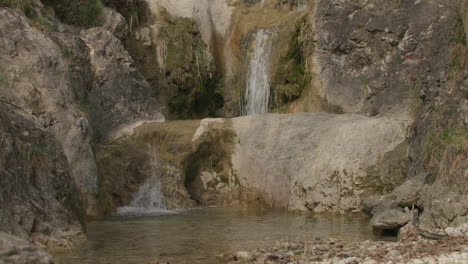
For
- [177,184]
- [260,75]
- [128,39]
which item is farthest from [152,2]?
[177,184]

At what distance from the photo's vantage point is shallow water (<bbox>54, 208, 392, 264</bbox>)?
895cm

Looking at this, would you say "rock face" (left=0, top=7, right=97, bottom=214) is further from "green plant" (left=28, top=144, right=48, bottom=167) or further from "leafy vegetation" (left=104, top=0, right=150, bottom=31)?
"leafy vegetation" (left=104, top=0, right=150, bottom=31)

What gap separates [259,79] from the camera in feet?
62.0

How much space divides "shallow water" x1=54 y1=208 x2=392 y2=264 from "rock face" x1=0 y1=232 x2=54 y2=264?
3.99m

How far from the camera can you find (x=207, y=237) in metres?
10.6

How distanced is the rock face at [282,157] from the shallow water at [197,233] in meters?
→ 0.81

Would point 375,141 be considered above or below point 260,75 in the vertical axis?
below

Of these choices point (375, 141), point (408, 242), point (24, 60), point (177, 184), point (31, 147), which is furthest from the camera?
point (177, 184)

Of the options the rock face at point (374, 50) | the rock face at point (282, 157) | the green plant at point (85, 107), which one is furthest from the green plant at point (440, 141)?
the green plant at point (85, 107)

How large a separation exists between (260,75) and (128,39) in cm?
336

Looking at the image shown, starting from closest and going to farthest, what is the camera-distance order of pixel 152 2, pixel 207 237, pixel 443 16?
pixel 207 237, pixel 443 16, pixel 152 2

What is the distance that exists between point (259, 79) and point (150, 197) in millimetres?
5038

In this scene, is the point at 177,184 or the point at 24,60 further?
the point at 177,184

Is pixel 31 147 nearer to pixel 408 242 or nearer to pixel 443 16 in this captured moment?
pixel 408 242
